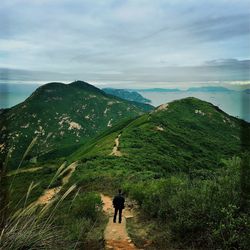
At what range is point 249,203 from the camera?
409 inches

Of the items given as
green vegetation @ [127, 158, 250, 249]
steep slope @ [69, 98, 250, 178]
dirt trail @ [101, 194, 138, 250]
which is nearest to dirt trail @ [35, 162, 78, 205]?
dirt trail @ [101, 194, 138, 250]

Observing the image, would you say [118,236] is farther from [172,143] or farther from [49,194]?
[172,143]

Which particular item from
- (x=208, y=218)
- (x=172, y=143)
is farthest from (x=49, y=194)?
(x=172, y=143)

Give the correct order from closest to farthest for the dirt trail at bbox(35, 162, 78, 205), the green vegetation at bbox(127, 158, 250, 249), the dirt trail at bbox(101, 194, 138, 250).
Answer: the dirt trail at bbox(35, 162, 78, 205) → the green vegetation at bbox(127, 158, 250, 249) → the dirt trail at bbox(101, 194, 138, 250)

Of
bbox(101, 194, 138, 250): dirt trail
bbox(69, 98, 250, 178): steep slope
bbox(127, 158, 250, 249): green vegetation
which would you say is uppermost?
bbox(127, 158, 250, 249): green vegetation

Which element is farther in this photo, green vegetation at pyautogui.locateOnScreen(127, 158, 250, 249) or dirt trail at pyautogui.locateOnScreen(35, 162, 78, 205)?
green vegetation at pyautogui.locateOnScreen(127, 158, 250, 249)

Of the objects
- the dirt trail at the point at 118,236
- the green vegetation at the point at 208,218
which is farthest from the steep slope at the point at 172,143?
the dirt trail at the point at 118,236

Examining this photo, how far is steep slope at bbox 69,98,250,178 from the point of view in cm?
4434

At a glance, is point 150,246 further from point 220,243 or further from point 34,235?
point 34,235

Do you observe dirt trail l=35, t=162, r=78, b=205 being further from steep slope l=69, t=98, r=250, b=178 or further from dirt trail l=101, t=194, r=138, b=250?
steep slope l=69, t=98, r=250, b=178

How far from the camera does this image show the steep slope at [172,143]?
4434 cm

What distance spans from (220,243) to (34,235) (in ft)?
18.9

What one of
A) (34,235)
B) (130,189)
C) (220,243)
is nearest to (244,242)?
(220,243)

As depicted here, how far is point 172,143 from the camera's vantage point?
69.4 m
